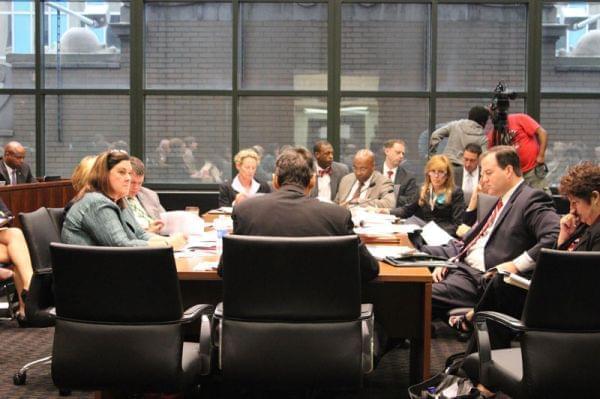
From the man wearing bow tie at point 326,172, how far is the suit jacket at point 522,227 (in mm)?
3489

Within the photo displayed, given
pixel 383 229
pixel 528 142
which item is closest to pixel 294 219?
pixel 383 229

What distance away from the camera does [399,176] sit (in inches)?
291

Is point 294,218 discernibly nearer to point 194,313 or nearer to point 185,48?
point 194,313

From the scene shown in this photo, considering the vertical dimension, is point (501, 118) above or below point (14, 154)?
above

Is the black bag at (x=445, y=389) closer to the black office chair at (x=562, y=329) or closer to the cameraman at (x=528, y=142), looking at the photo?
the black office chair at (x=562, y=329)

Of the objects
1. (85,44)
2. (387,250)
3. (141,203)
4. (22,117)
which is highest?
(85,44)

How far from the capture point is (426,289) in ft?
11.2

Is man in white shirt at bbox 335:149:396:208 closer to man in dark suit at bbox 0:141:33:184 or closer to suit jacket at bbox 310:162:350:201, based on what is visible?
suit jacket at bbox 310:162:350:201

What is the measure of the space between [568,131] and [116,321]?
7261 millimetres

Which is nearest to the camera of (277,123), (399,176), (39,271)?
(39,271)

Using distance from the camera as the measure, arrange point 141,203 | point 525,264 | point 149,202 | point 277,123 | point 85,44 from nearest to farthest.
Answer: point 525,264 → point 141,203 → point 149,202 → point 277,123 → point 85,44

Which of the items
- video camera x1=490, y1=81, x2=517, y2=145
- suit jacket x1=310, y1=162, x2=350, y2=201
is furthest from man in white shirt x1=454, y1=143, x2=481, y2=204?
suit jacket x1=310, y1=162, x2=350, y2=201

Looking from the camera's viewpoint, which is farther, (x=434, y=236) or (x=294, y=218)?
(x=434, y=236)

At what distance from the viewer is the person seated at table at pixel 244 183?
6.64 metres
